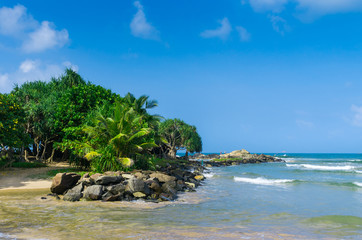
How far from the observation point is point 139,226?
8.29m

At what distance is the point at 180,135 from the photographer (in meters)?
63.3

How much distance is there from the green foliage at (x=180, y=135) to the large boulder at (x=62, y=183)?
151 feet

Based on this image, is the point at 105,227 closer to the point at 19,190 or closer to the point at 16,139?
the point at 19,190

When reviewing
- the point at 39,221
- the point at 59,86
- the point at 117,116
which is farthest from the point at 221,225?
the point at 59,86

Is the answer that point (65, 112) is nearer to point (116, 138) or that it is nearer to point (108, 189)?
point (116, 138)

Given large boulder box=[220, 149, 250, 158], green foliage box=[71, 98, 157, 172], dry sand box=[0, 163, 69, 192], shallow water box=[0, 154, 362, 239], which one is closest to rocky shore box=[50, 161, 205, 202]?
shallow water box=[0, 154, 362, 239]

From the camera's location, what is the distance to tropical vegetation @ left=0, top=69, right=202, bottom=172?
62.1 ft

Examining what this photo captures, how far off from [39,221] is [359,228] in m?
9.95

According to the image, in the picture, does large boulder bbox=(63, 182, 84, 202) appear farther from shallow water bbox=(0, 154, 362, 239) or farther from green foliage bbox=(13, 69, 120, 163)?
green foliage bbox=(13, 69, 120, 163)

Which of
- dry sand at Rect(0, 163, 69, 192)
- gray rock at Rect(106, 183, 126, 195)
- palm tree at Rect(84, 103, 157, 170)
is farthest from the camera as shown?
palm tree at Rect(84, 103, 157, 170)

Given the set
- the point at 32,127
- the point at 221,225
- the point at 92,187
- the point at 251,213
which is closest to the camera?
the point at 221,225

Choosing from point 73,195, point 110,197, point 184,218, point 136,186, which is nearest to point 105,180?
point 110,197

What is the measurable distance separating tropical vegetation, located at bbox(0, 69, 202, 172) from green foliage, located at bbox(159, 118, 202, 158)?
2752 cm

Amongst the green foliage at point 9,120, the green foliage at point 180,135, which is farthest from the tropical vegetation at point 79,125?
the green foliage at point 180,135
